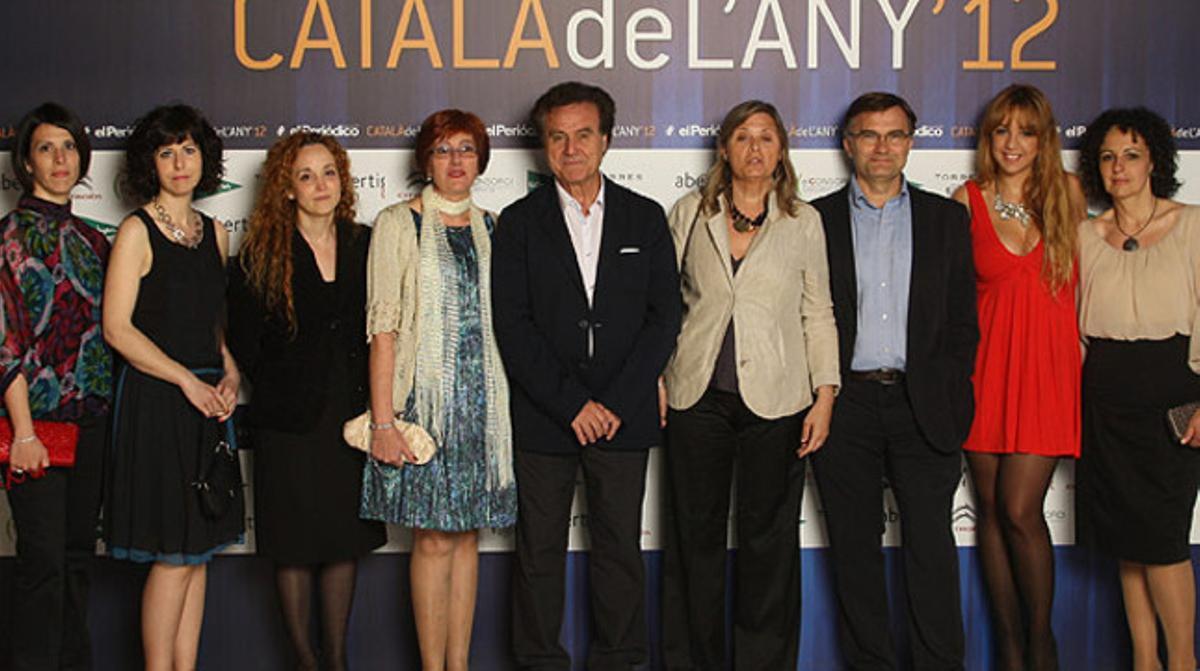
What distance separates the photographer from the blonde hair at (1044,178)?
355 cm

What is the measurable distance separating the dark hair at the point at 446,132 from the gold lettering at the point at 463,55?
0.54m

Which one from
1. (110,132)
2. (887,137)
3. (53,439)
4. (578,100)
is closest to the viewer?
(53,439)

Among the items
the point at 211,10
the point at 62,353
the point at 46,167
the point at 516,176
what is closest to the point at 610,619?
the point at 516,176

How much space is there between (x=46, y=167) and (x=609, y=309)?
1.66 meters

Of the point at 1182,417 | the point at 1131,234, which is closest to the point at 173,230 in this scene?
the point at 1131,234

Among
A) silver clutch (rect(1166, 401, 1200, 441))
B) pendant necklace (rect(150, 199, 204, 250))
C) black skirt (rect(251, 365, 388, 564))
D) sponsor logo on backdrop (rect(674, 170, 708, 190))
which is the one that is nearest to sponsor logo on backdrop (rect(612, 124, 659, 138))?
sponsor logo on backdrop (rect(674, 170, 708, 190))

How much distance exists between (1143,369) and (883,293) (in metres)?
0.85

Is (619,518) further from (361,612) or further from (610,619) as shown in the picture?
(361,612)

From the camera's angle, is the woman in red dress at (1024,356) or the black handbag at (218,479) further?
the woman in red dress at (1024,356)

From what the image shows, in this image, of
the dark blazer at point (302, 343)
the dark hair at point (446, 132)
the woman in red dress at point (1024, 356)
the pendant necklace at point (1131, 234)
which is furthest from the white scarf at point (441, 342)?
the pendant necklace at point (1131, 234)

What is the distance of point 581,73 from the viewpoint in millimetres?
3955

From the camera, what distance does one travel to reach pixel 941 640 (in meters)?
3.53

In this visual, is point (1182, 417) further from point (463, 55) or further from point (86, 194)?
point (86, 194)

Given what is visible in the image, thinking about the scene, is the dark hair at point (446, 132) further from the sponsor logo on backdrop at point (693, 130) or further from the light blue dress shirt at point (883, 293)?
the light blue dress shirt at point (883, 293)
